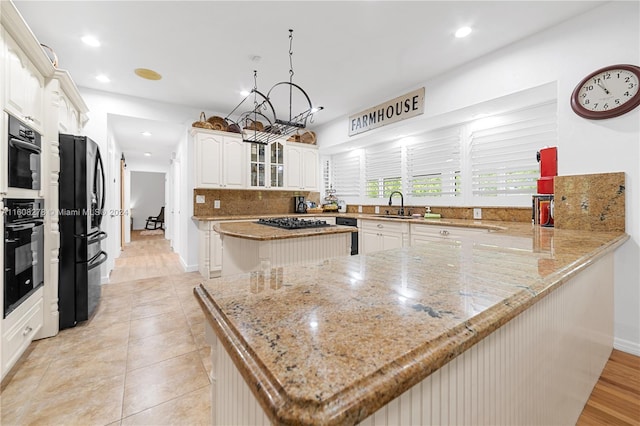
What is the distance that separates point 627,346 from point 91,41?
5028mm

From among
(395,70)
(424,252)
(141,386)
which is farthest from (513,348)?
(395,70)

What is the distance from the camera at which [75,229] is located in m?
2.37

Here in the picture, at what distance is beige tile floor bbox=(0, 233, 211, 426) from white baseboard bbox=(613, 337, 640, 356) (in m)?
2.83

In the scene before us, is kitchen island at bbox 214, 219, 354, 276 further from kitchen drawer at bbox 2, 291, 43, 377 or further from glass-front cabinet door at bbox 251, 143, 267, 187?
glass-front cabinet door at bbox 251, 143, 267, 187

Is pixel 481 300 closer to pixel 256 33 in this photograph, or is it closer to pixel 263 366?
pixel 263 366

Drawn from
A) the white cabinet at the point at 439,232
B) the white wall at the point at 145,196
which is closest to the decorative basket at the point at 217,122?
the white cabinet at the point at 439,232

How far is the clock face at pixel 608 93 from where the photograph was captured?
195 cm

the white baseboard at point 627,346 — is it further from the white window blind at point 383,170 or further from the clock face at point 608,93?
the white window blind at point 383,170

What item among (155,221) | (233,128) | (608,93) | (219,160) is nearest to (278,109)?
(233,128)

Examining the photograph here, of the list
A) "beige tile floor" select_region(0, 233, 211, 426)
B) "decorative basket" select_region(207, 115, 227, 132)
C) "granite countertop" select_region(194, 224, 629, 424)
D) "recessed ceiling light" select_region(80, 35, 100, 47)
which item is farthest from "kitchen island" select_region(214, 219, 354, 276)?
"decorative basket" select_region(207, 115, 227, 132)

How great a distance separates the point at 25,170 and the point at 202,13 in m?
1.70

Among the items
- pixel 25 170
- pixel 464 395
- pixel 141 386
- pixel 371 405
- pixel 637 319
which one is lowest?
pixel 141 386

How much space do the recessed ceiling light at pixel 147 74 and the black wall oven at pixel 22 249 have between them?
177 cm

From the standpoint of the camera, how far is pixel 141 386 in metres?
1.67
